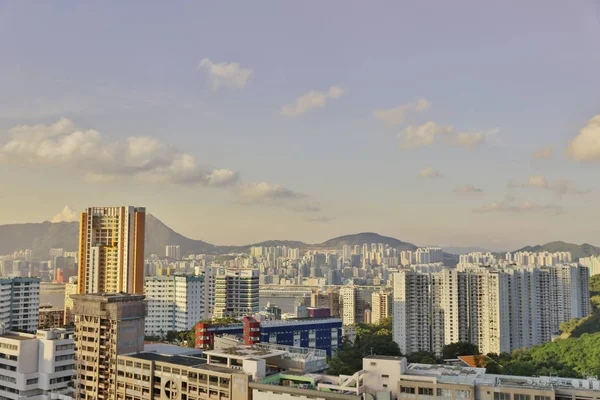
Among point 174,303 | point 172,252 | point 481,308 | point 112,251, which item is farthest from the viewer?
point 172,252

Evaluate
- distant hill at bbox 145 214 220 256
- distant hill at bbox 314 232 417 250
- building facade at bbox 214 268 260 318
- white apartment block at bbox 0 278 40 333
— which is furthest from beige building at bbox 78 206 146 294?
distant hill at bbox 314 232 417 250

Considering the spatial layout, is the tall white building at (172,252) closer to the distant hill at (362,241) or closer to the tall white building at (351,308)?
the distant hill at (362,241)

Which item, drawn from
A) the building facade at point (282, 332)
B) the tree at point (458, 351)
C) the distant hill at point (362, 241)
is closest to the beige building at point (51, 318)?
the building facade at point (282, 332)

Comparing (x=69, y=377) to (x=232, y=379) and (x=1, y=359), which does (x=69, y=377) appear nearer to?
(x=1, y=359)

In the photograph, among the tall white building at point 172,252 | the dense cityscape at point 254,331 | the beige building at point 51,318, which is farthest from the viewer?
the tall white building at point 172,252

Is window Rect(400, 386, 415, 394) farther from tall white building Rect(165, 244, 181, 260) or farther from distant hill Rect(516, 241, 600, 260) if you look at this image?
tall white building Rect(165, 244, 181, 260)

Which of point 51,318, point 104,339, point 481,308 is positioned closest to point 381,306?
point 481,308

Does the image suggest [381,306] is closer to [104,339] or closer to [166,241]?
[104,339]
